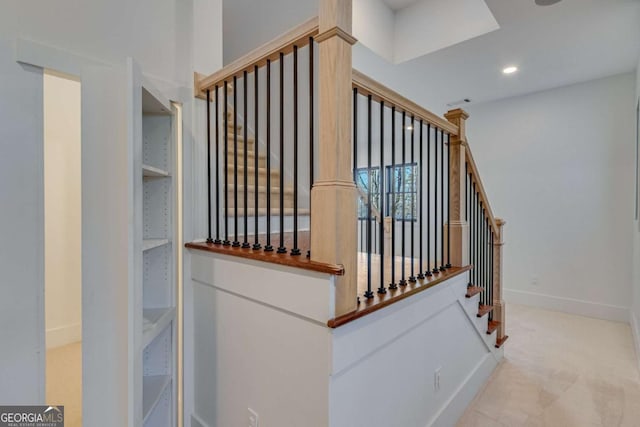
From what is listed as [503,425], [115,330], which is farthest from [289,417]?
[503,425]

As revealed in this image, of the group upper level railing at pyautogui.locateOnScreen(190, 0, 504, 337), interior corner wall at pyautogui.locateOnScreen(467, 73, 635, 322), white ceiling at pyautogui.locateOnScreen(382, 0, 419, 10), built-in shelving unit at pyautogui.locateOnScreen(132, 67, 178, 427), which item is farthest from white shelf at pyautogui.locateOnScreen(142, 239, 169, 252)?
interior corner wall at pyautogui.locateOnScreen(467, 73, 635, 322)

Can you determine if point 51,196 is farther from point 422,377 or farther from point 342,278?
point 422,377

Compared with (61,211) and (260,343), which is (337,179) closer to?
(260,343)

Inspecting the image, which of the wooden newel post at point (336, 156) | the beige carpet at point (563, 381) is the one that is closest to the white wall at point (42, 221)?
the wooden newel post at point (336, 156)

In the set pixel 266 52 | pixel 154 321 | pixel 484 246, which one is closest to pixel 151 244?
pixel 154 321

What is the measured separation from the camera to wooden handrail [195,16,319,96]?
1148 millimetres

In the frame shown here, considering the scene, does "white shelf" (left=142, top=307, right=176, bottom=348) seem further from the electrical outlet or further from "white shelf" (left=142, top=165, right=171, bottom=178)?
"white shelf" (left=142, top=165, right=171, bottom=178)

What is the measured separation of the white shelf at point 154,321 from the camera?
4.40ft

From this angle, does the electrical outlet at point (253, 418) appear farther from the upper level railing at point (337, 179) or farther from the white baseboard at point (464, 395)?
the white baseboard at point (464, 395)

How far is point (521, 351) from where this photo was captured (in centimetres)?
284

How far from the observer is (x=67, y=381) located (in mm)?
2105

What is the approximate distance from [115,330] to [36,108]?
94 centimetres

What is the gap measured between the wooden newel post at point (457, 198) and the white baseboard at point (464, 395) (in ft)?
2.65

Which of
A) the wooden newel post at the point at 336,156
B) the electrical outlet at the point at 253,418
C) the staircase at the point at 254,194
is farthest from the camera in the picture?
the staircase at the point at 254,194
